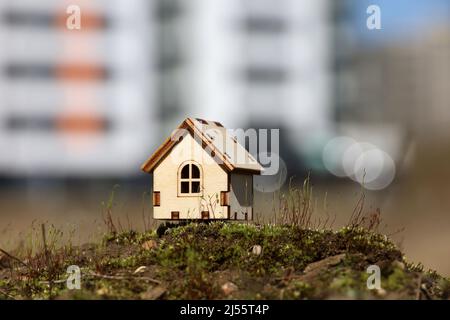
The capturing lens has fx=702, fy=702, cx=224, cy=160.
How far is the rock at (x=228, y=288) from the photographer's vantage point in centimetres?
885

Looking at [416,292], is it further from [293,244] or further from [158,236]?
[158,236]

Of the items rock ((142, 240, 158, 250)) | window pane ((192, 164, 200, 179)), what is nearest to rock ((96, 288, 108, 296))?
rock ((142, 240, 158, 250))

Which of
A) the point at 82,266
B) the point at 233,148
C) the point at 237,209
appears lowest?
the point at 82,266

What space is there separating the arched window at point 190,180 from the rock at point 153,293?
8.02ft

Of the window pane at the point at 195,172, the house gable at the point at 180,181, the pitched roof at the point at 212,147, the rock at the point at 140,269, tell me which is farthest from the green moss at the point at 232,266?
the pitched roof at the point at 212,147

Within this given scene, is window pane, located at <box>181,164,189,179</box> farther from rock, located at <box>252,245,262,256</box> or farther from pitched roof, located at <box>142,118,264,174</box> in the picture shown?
rock, located at <box>252,245,262,256</box>

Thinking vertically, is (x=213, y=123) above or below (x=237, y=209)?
above

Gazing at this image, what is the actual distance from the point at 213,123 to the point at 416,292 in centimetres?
494

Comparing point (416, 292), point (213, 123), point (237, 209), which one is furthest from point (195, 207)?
point (416, 292)

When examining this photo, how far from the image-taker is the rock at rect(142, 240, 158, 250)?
11000 mm

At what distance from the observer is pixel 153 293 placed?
29.3 feet

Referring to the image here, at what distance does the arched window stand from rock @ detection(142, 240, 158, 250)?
0.91 m

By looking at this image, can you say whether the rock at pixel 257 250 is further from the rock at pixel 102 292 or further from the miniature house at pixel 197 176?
the rock at pixel 102 292
